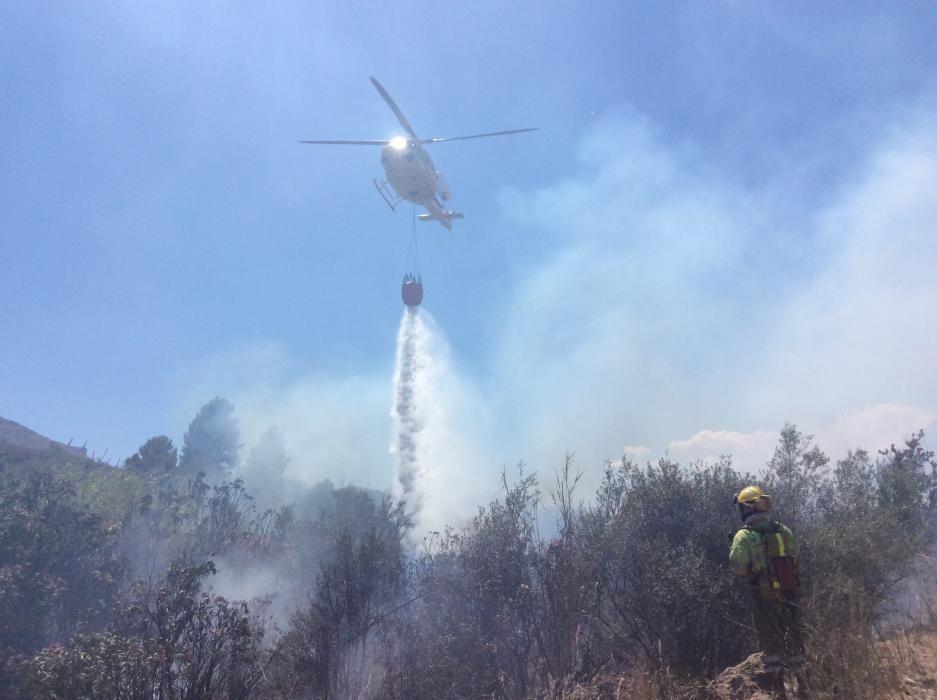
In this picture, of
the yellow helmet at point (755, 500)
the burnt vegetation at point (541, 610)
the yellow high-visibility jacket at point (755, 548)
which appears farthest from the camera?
the burnt vegetation at point (541, 610)

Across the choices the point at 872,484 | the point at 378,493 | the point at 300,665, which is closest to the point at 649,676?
the point at 300,665

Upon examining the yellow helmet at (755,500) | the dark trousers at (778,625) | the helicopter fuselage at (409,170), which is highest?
the helicopter fuselage at (409,170)

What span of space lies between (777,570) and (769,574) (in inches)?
3.7

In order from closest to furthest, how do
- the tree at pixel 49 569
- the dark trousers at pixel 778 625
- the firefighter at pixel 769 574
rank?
the dark trousers at pixel 778 625 → the firefighter at pixel 769 574 → the tree at pixel 49 569

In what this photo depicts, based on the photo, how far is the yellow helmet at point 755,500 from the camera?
6.60 meters

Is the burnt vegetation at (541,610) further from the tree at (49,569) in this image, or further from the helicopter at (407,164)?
the helicopter at (407,164)

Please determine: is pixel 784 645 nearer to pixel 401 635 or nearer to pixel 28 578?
pixel 401 635

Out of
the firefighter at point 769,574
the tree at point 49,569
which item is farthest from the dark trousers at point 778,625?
the tree at point 49,569

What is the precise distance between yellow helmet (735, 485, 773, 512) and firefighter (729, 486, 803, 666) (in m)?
0.02

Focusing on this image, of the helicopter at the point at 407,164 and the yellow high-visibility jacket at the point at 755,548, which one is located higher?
the helicopter at the point at 407,164

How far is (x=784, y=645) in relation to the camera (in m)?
6.01

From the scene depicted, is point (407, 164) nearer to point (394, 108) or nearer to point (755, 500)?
point (394, 108)

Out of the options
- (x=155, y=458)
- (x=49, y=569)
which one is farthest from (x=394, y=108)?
(x=155, y=458)

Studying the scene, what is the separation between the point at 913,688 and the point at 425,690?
8680 mm
